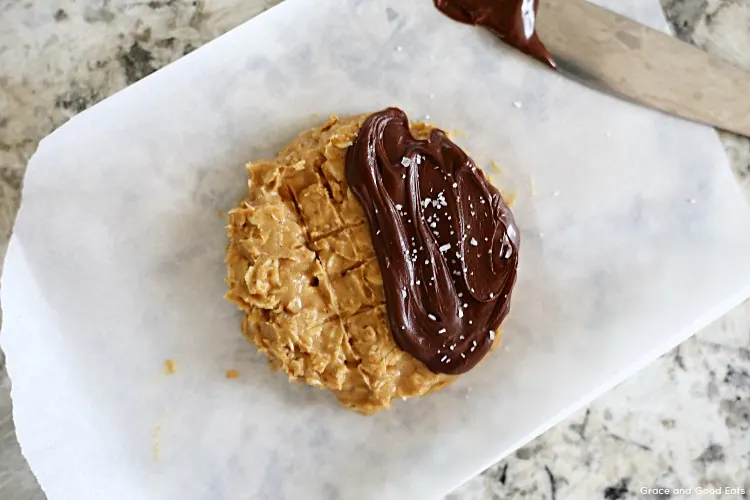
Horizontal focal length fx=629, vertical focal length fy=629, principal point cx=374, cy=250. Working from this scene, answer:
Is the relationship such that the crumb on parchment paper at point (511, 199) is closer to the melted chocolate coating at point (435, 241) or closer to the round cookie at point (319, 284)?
the melted chocolate coating at point (435, 241)

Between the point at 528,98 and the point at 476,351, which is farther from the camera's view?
the point at 528,98

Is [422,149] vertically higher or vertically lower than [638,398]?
higher

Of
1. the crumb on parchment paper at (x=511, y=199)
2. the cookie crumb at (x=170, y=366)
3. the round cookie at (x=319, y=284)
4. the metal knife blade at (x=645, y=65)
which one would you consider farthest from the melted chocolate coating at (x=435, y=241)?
the cookie crumb at (x=170, y=366)

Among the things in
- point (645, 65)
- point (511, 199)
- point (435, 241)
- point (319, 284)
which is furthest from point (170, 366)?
point (645, 65)

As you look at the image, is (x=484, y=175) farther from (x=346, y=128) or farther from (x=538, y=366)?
(x=538, y=366)

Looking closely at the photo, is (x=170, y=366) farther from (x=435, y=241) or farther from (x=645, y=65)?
(x=645, y=65)

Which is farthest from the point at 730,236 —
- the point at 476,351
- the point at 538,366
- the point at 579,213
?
the point at 476,351

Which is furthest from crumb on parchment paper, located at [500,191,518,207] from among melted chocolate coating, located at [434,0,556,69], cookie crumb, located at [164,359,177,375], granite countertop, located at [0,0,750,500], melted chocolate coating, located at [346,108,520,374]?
cookie crumb, located at [164,359,177,375]
